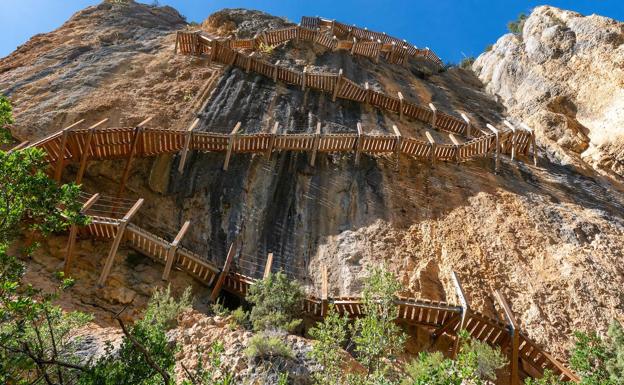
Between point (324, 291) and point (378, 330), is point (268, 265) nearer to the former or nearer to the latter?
point (324, 291)

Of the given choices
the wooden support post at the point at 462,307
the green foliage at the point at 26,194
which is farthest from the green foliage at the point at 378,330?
the green foliage at the point at 26,194

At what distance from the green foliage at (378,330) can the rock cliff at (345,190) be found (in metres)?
3.46

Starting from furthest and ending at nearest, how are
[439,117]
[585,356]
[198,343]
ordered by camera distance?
[439,117] → [198,343] → [585,356]

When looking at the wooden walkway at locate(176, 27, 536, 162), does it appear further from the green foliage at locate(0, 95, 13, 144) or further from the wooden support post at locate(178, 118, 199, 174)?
the green foliage at locate(0, 95, 13, 144)

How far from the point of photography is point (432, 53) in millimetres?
31797

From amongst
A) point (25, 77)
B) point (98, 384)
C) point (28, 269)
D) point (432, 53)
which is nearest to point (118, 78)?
point (25, 77)

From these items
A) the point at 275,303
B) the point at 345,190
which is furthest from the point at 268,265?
the point at 345,190

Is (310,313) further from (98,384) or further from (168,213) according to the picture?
(98,384)

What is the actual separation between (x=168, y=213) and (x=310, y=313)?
5.16 m

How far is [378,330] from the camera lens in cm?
762

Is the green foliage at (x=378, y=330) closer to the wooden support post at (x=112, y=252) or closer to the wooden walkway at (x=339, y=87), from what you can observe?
the wooden support post at (x=112, y=252)

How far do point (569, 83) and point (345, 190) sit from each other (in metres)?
16.0

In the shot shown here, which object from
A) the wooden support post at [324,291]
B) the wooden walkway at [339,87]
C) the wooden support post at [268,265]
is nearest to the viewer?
the wooden support post at [324,291]

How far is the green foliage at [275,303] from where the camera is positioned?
380 inches
